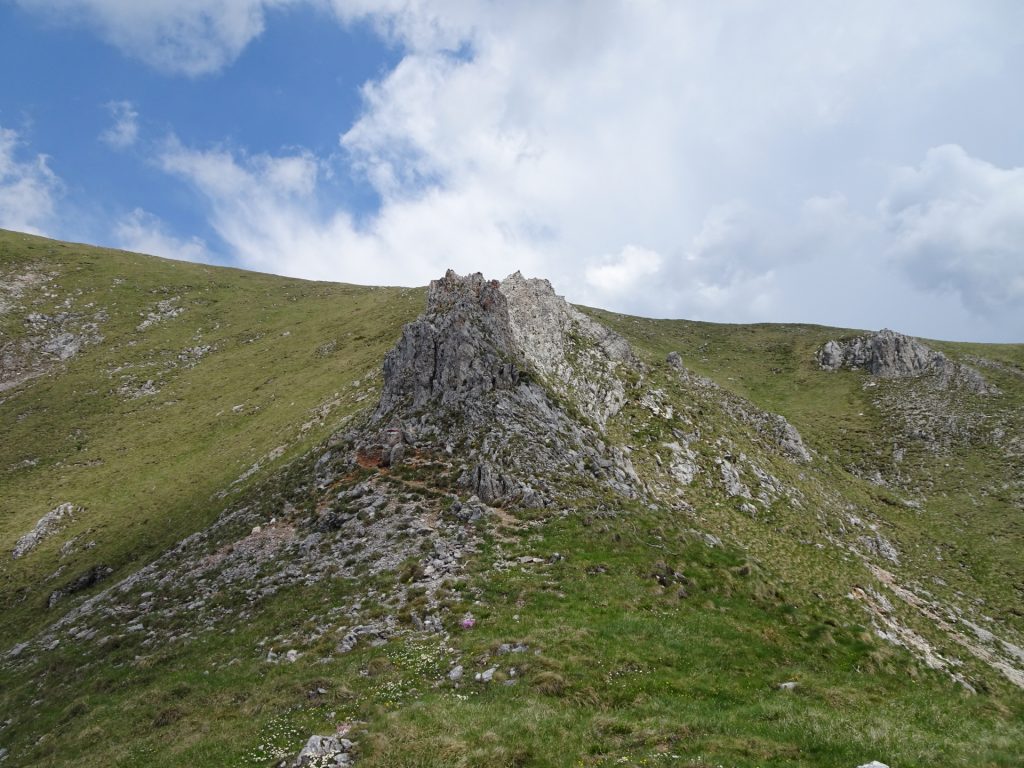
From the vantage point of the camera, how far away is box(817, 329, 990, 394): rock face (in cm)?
8375

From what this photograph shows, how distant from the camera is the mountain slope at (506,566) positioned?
1642 cm

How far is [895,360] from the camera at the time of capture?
91562 mm

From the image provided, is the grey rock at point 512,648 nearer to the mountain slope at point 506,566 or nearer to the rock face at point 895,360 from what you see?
the mountain slope at point 506,566

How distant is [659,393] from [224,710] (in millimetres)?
44675

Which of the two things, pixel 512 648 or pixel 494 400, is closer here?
pixel 512 648

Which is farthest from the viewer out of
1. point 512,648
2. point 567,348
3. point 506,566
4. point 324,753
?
point 567,348

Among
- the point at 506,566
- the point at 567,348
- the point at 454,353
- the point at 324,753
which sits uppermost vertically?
the point at 567,348

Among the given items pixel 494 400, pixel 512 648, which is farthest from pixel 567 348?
pixel 512 648

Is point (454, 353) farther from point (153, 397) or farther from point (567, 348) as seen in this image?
point (153, 397)

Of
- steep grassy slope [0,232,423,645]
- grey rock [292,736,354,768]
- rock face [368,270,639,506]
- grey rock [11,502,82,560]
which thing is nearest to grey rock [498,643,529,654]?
grey rock [292,736,354,768]

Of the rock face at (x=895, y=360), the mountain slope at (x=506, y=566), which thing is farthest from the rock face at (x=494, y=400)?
the rock face at (x=895, y=360)

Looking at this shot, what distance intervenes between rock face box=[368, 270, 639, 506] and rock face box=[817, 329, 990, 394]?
69.6 metres

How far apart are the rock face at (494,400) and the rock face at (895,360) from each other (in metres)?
69.6

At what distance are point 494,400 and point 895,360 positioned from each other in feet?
293
